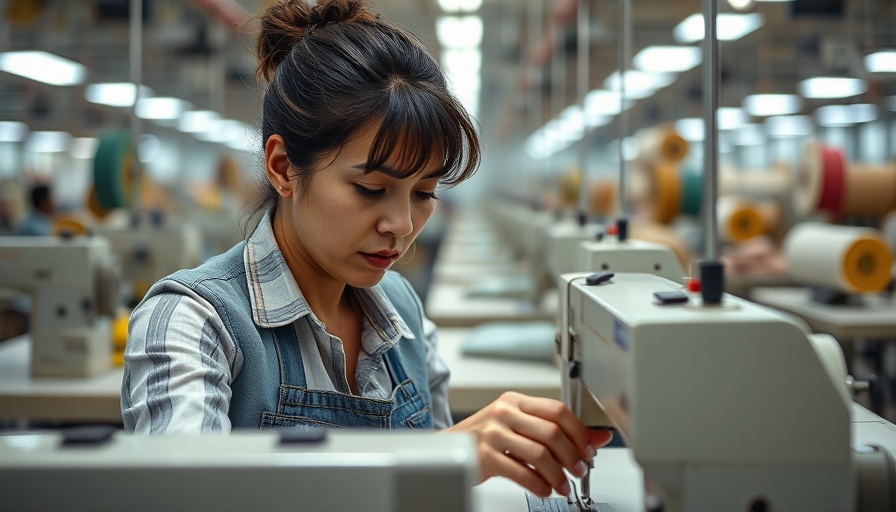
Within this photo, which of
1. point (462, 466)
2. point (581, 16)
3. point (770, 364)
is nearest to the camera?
point (462, 466)

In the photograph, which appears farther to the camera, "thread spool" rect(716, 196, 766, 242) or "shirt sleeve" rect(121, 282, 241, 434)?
"thread spool" rect(716, 196, 766, 242)

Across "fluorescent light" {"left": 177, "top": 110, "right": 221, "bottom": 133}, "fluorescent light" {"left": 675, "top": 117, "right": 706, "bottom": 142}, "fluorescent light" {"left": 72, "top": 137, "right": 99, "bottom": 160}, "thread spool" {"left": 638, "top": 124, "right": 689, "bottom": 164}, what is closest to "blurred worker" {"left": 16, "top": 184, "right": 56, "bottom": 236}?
"fluorescent light" {"left": 177, "top": 110, "right": 221, "bottom": 133}

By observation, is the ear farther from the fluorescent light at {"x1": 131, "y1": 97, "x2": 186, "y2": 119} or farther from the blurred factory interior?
the fluorescent light at {"x1": 131, "y1": 97, "x2": 186, "y2": 119}

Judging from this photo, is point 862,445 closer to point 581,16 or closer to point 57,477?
point 57,477

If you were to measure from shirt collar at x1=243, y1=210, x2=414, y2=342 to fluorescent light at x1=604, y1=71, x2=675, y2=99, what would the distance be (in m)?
4.98

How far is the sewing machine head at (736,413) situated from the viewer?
2.50 feet

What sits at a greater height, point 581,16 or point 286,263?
point 581,16

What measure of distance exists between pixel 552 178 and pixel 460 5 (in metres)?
1.48

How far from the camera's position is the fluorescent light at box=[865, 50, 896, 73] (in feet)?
13.6

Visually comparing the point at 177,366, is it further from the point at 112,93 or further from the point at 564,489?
the point at 112,93

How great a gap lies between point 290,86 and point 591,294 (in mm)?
527

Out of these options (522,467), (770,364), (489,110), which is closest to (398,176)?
(522,467)

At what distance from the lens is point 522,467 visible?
0.96m

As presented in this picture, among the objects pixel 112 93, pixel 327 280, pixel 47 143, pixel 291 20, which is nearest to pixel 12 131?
pixel 47 143
